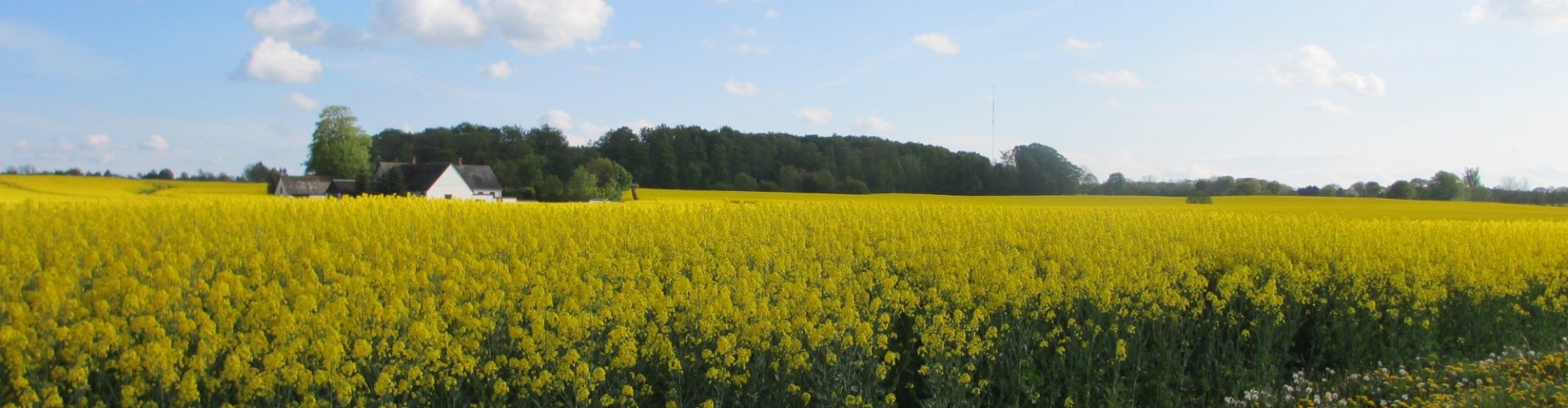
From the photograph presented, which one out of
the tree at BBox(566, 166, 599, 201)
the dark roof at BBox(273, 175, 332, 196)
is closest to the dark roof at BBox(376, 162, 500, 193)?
the dark roof at BBox(273, 175, 332, 196)

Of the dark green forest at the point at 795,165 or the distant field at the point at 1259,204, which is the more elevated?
the dark green forest at the point at 795,165

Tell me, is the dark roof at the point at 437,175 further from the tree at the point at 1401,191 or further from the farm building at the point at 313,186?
the tree at the point at 1401,191

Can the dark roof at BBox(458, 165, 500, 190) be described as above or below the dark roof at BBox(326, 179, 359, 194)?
above

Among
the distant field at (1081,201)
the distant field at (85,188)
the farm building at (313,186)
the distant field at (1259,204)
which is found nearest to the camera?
the distant field at (85,188)

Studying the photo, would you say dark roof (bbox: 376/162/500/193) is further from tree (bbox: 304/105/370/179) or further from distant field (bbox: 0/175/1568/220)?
distant field (bbox: 0/175/1568/220)

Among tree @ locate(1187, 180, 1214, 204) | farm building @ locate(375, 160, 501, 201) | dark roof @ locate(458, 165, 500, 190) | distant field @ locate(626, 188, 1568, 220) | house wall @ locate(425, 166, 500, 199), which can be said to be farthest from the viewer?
dark roof @ locate(458, 165, 500, 190)

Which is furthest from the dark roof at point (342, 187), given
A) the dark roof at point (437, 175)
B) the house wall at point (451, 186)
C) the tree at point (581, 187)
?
the tree at point (581, 187)

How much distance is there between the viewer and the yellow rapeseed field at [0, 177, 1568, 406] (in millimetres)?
4715

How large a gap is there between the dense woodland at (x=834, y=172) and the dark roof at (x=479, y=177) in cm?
125

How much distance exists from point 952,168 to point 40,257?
34787 mm

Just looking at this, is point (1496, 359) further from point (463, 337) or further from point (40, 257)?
point (40, 257)

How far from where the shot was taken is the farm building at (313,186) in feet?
155

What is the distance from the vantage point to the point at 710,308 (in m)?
5.36

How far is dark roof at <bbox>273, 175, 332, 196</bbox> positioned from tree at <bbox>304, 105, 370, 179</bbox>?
5.90 metres
